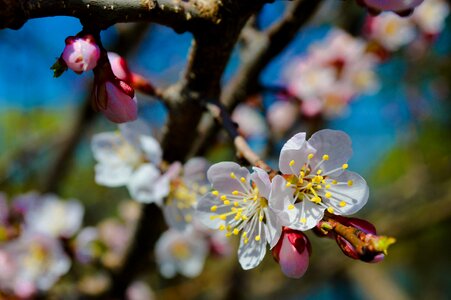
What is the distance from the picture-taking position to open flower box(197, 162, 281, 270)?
75 centimetres

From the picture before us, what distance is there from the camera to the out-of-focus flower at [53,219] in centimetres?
142

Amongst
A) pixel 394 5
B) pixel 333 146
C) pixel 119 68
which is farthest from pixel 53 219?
pixel 394 5

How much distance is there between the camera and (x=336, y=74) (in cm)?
178

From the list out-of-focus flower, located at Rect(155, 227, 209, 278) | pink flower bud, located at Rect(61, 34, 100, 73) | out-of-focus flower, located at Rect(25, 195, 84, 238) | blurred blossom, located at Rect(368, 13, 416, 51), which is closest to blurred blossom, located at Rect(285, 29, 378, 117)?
blurred blossom, located at Rect(368, 13, 416, 51)

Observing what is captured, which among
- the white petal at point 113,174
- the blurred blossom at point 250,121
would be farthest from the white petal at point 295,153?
the blurred blossom at point 250,121

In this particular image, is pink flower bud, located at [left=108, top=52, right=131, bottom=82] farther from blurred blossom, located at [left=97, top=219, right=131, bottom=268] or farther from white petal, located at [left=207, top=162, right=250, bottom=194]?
blurred blossom, located at [left=97, top=219, right=131, bottom=268]

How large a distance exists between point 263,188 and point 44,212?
95cm

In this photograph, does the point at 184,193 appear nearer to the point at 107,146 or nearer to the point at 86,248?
the point at 107,146

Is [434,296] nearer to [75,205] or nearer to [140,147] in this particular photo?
[75,205]

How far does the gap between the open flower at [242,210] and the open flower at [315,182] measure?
0.09ft

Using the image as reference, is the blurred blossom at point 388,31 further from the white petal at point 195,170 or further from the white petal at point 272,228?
the white petal at point 272,228

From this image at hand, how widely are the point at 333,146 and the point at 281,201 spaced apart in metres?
0.12

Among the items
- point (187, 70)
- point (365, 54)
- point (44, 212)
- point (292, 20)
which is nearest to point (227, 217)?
point (187, 70)

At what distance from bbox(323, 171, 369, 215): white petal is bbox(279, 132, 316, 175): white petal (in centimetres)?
6
